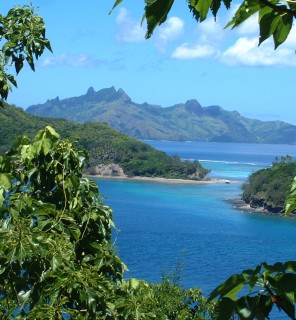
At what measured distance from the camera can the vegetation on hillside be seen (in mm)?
36250

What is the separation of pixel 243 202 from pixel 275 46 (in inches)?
1543

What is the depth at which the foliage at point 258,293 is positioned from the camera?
0.49m

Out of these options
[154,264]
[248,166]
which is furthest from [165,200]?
[248,166]

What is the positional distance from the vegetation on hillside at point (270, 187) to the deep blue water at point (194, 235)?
62.8 inches

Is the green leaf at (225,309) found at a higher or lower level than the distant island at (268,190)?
higher

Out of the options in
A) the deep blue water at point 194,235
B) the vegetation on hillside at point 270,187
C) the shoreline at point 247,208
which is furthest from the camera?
the vegetation on hillside at point 270,187

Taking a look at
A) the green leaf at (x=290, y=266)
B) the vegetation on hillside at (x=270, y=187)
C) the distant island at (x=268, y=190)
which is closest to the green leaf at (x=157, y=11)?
the green leaf at (x=290, y=266)

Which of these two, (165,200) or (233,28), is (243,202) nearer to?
(165,200)

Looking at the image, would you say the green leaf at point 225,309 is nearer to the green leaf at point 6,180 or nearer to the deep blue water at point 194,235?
the green leaf at point 6,180

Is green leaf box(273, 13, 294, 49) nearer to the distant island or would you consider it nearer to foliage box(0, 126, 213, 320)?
foliage box(0, 126, 213, 320)

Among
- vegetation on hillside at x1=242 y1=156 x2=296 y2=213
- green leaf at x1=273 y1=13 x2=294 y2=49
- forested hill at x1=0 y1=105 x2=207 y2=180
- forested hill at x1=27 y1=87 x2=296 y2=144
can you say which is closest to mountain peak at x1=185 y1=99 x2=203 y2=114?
forested hill at x1=27 y1=87 x2=296 y2=144

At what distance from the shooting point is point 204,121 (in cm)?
18062

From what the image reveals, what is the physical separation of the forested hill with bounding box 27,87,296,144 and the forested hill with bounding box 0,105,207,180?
89086mm

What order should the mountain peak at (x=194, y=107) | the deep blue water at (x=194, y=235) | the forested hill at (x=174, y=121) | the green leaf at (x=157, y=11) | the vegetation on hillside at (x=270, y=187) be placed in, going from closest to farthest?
the green leaf at (x=157, y=11), the deep blue water at (x=194, y=235), the vegetation on hillside at (x=270, y=187), the forested hill at (x=174, y=121), the mountain peak at (x=194, y=107)
